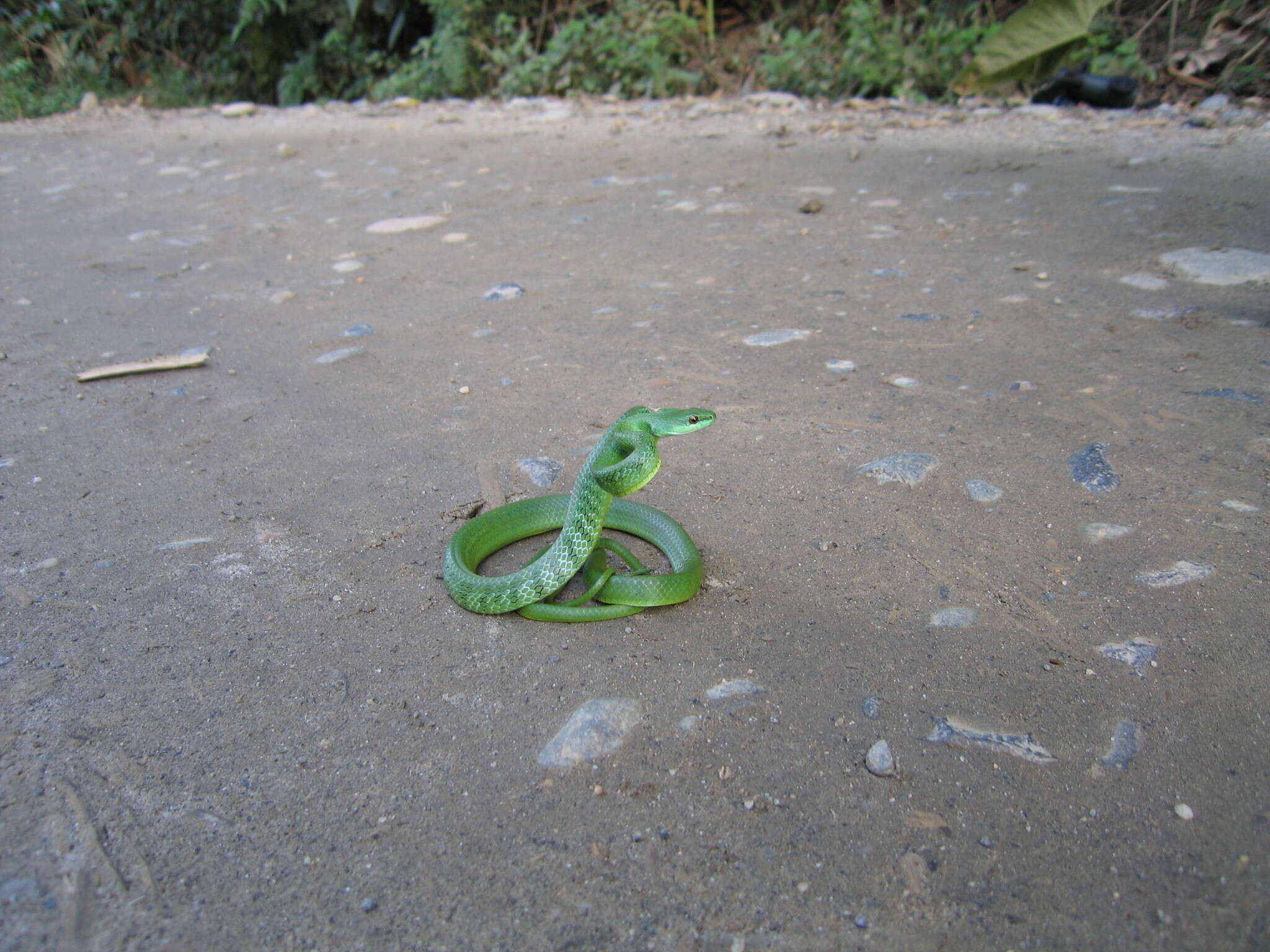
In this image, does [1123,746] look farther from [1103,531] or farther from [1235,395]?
[1235,395]

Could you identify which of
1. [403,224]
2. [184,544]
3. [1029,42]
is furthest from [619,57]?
[184,544]

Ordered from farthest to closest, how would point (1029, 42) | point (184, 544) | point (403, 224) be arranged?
point (1029, 42) → point (403, 224) → point (184, 544)

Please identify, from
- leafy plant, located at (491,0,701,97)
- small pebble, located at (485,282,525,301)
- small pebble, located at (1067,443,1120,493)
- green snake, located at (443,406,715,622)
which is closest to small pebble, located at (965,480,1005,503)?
small pebble, located at (1067,443,1120,493)

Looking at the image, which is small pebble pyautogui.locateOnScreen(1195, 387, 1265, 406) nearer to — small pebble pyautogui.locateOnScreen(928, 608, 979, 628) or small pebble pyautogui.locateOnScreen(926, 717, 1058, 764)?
small pebble pyautogui.locateOnScreen(928, 608, 979, 628)

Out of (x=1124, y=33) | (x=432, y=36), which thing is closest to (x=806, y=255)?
(x=1124, y=33)

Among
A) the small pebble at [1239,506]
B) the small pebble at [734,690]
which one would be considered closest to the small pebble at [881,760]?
the small pebble at [734,690]

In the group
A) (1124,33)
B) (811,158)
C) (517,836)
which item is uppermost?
(1124,33)

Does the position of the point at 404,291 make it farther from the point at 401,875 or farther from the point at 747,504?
the point at 401,875
